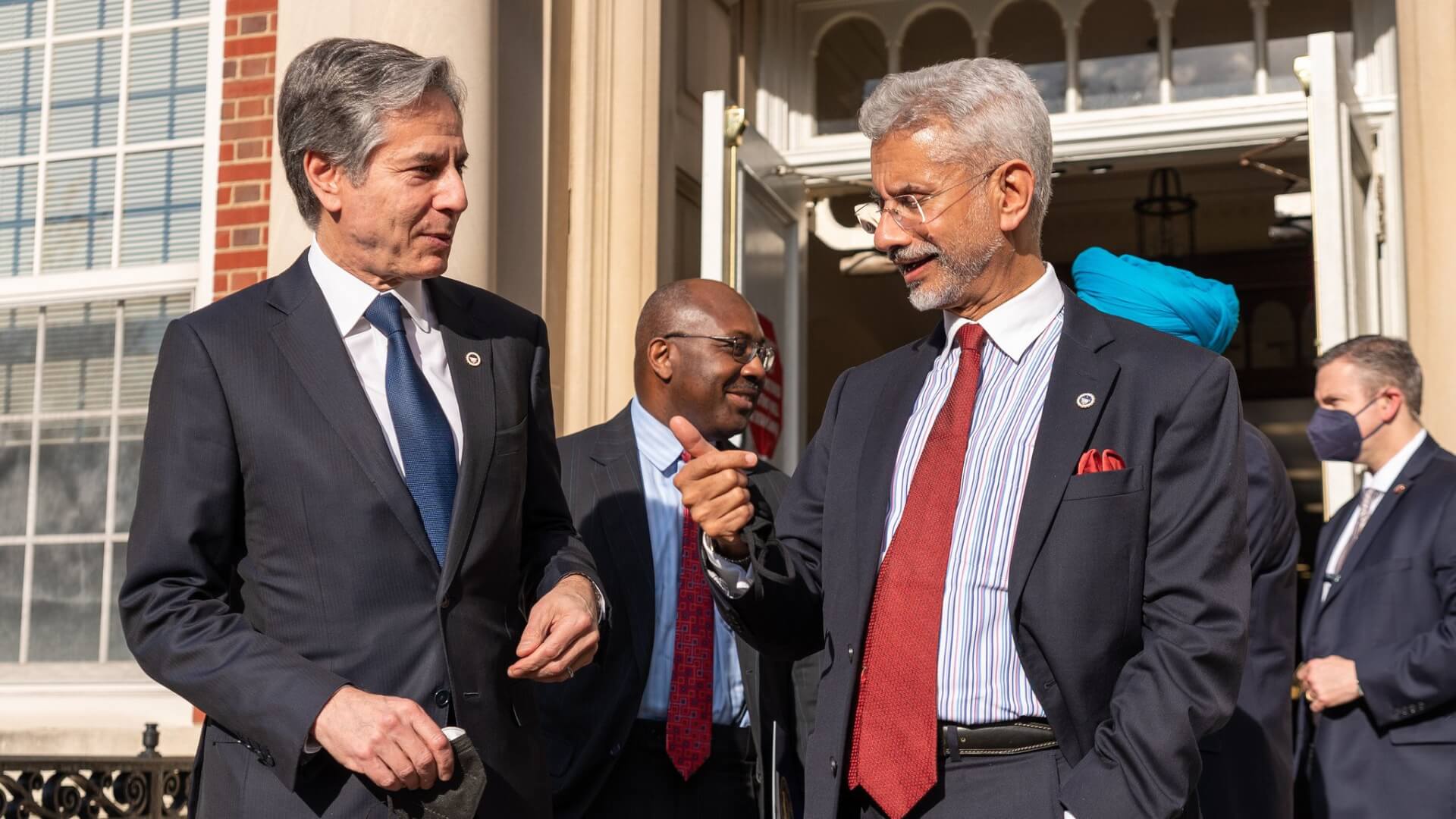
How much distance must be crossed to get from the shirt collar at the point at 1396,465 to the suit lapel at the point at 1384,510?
0.05ft

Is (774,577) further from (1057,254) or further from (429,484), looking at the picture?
(1057,254)

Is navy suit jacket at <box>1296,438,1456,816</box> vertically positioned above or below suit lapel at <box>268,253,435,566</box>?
below

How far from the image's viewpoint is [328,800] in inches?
94.7

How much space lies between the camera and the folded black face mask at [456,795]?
2.35 m

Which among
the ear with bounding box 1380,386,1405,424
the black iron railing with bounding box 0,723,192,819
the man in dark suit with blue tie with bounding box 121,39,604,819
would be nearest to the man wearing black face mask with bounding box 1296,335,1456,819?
the ear with bounding box 1380,386,1405,424

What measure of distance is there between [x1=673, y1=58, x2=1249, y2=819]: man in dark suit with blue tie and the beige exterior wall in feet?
10.8

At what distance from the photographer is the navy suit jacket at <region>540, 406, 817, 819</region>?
3.63 m

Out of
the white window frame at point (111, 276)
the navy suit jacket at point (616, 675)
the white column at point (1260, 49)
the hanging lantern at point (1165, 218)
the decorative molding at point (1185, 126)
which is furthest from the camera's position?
the hanging lantern at point (1165, 218)

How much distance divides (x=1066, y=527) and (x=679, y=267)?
473cm

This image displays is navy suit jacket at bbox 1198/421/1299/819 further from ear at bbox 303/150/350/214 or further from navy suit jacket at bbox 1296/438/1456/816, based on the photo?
ear at bbox 303/150/350/214

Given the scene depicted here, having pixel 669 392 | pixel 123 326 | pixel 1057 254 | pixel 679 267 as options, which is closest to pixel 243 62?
pixel 123 326

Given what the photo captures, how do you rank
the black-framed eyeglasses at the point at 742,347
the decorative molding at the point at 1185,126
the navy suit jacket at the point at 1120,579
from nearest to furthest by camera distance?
the navy suit jacket at the point at 1120,579 < the black-framed eyeglasses at the point at 742,347 < the decorative molding at the point at 1185,126

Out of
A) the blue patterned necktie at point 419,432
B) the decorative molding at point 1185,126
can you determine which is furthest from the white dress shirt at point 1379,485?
the blue patterned necktie at point 419,432

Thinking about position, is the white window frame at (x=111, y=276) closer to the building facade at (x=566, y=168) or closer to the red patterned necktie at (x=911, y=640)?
the building facade at (x=566, y=168)
